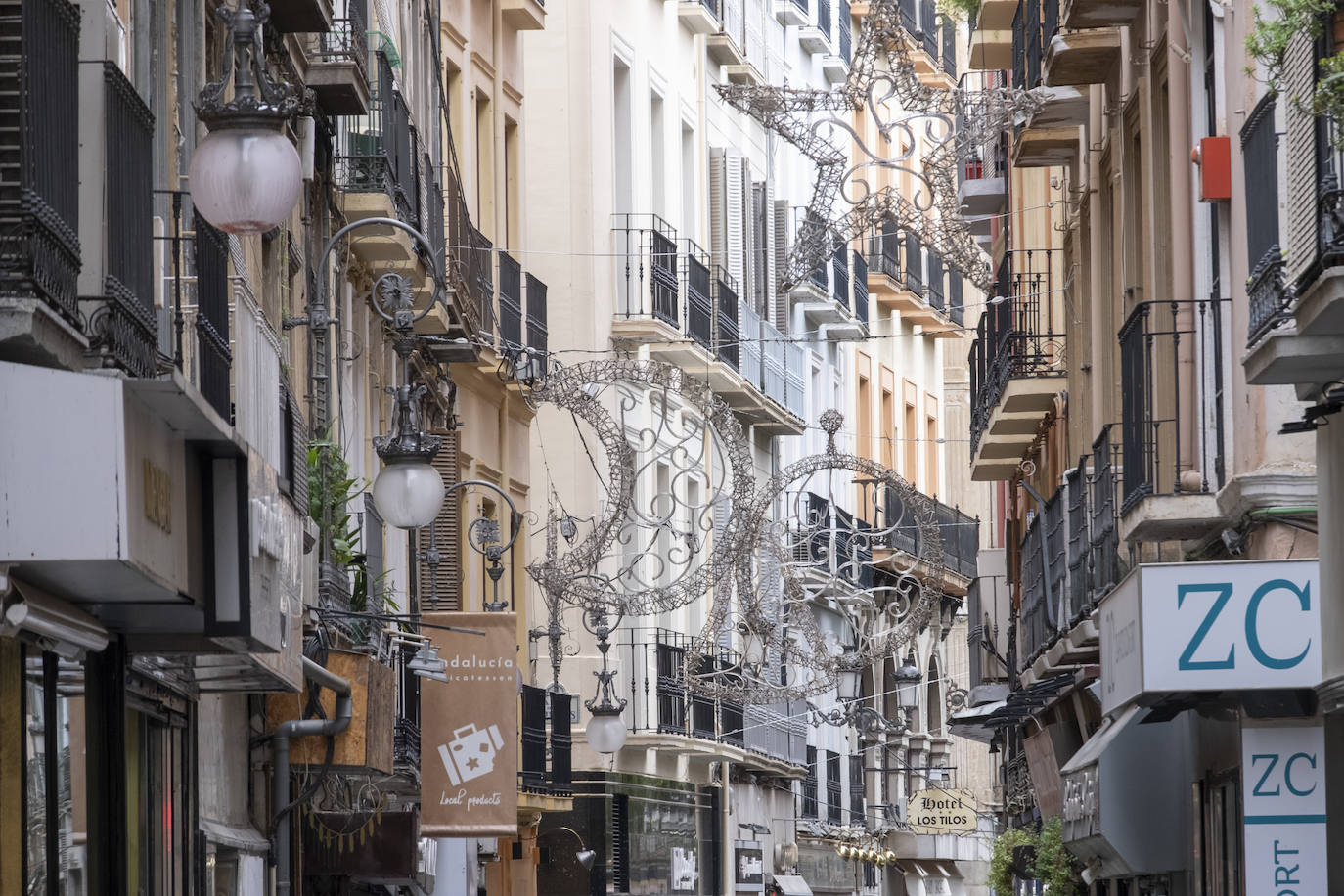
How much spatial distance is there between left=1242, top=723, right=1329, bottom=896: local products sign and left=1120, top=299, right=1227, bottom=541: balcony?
73.4 inches

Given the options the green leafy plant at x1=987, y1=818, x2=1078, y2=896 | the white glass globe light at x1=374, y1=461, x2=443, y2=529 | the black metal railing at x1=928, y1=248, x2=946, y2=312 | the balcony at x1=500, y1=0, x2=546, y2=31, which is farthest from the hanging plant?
the black metal railing at x1=928, y1=248, x2=946, y2=312

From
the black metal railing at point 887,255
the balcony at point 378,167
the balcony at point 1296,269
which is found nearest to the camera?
the balcony at point 1296,269

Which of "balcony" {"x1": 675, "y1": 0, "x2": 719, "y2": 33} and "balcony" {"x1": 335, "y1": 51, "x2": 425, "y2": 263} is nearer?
"balcony" {"x1": 335, "y1": 51, "x2": 425, "y2": 263}

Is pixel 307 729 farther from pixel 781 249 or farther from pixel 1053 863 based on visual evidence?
pixel 781 249

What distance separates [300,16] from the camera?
59.4 ft

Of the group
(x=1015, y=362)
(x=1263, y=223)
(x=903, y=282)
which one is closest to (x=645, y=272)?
(x=1015, y=362)

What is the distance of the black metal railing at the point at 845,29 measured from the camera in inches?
1913

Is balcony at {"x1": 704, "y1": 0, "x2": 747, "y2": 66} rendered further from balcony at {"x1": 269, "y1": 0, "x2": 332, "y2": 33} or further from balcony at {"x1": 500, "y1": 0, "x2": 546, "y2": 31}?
balcony at {"x1": 269, "y1": 0, "x2": 332, "y2": 33}

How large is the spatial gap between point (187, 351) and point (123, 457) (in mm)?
4098

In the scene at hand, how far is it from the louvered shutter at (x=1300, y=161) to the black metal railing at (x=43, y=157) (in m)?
4.44

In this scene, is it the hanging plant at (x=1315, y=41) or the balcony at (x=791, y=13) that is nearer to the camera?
the hanging plant at (x=1315, y=41)

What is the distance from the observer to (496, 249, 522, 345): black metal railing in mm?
30672

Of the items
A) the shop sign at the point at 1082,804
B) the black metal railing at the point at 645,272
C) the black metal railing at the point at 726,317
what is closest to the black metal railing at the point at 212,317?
the shop sign at the point at 1082,804

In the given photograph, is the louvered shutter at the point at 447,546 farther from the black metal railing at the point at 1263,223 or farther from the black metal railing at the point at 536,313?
the black metal railing at the point at 1263,223
